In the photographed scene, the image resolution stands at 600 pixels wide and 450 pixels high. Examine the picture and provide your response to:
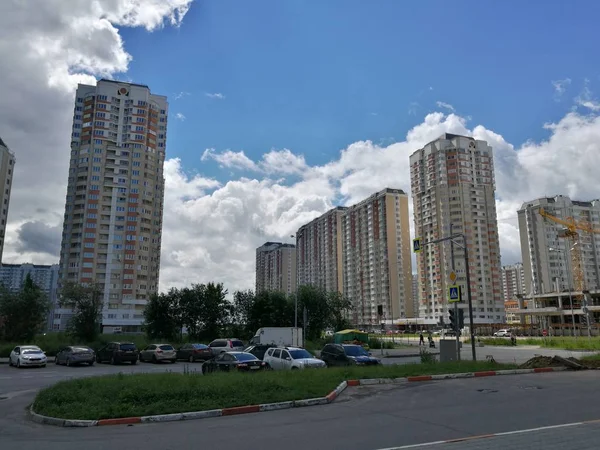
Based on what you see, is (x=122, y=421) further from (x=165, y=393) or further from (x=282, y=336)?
(x=282, y=336)

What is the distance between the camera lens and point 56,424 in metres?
10.6

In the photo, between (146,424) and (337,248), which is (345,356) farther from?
(337,248)

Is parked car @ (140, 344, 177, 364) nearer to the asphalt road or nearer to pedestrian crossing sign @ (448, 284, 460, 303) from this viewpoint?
the asphalt road

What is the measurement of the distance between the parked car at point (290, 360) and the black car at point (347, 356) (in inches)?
100

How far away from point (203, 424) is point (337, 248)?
137 metres

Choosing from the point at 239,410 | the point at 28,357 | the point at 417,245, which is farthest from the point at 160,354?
the point at 239,410

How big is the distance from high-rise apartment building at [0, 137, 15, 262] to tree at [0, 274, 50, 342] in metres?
59.0

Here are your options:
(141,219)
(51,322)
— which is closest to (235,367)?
(141,219)

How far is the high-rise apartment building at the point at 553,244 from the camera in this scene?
123750 mm

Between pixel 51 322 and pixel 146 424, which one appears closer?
pixel 146 424

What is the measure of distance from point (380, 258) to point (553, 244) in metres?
46.0

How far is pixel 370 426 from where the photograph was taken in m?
9.47

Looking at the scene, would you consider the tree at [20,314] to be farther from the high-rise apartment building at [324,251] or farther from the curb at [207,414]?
the high-rise apartment building at [324,251]

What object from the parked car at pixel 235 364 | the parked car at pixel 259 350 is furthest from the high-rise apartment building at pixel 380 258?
the parked car at pixel 235 364
